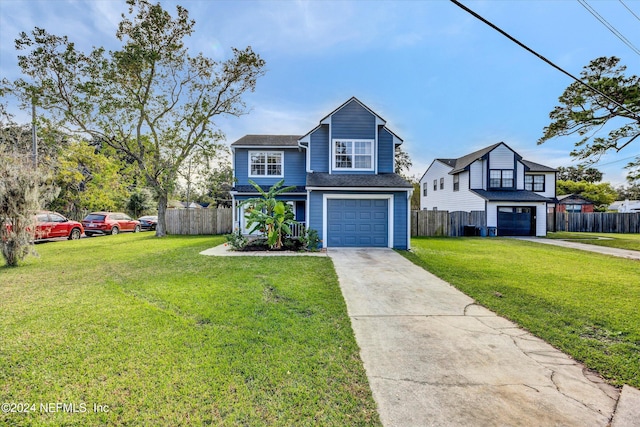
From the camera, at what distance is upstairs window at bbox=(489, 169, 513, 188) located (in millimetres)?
20828

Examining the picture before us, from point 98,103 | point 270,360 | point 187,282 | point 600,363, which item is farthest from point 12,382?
point 98,103

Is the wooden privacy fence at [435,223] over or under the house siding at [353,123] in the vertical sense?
under

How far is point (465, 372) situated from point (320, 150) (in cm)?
1246

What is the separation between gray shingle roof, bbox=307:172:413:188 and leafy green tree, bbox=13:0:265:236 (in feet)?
28.8

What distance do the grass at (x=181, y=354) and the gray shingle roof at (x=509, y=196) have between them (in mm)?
17268

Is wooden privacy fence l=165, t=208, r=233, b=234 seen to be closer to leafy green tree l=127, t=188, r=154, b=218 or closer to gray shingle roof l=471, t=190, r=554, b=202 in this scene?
leafy green tree l=127, t=188, r=154, b=218

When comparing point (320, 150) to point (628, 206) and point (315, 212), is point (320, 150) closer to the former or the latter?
point (315, 212)

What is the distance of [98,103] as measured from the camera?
15758 mm

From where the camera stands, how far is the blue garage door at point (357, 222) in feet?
41.5

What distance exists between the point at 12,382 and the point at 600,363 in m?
6.39

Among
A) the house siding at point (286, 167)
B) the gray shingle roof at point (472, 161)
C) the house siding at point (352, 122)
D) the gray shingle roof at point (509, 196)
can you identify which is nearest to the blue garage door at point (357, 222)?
the house siding at point (352, 122)

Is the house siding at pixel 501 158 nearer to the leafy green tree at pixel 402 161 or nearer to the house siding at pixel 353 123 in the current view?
the house siding at pixel 353 123

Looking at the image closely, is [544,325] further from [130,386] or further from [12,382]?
[12,382]

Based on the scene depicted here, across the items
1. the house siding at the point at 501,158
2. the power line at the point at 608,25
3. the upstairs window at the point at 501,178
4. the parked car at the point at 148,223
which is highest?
the power line at the point at 608,25
